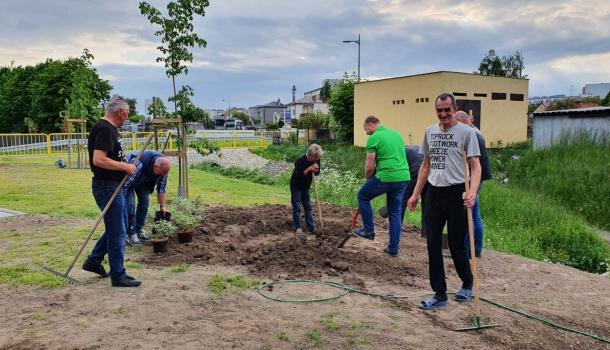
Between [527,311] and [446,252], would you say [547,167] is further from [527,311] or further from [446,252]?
[527,311]

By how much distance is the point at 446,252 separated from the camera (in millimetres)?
7168

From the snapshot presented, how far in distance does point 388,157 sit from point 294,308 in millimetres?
2653

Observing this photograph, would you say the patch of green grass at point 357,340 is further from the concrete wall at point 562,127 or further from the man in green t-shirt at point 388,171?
the concrete wall at point 562,127

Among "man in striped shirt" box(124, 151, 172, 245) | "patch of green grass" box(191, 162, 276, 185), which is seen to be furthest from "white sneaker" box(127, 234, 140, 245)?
"patch of green grass" box(191, 162, 276, 185)

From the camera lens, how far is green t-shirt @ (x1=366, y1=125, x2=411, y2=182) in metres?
6.55

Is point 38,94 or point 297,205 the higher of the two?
point 38,94

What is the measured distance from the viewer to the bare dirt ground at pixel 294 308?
154 inches

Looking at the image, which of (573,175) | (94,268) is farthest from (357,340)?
(573,175)

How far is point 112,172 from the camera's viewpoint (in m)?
4.95

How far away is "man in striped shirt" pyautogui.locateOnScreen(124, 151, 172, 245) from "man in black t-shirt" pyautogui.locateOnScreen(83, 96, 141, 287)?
111cm

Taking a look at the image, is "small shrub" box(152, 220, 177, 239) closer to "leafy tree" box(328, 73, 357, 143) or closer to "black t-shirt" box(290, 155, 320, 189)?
"black t-shirt" box(290, 155, 320, 189)

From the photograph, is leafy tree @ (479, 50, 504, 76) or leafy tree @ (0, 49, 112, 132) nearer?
leafy tree @ (0, 49, 112, 132)

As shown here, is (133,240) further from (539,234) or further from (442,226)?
(539,234)

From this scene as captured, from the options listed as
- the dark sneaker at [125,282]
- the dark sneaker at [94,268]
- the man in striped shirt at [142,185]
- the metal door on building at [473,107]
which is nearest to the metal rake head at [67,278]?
the dark sneaker at [94,268]
